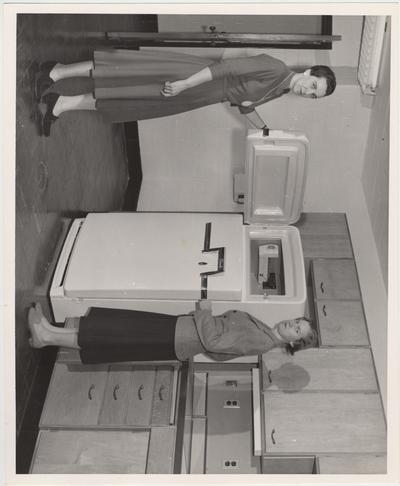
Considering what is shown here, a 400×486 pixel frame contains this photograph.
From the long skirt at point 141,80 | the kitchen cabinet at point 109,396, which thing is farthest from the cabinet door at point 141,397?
the long skirt at point 141,80

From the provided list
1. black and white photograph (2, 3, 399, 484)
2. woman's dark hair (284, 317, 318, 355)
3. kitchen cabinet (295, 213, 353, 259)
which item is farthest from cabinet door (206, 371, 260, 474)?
kitchen cabinet (295, 213, 353, 259)

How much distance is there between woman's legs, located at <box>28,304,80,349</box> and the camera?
2.08m

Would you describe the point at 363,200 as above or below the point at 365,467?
above

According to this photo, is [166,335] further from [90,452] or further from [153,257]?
[90,452]

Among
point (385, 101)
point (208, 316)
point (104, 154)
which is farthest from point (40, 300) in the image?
point (385, 101)

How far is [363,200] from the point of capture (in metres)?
3.19

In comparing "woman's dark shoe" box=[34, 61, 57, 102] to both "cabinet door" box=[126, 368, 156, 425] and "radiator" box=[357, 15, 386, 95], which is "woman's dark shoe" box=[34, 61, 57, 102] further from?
"radiator" box=[357, 15, 386, 95]

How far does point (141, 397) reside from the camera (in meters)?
2.13

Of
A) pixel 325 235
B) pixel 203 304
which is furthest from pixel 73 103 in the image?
pixel 325 235

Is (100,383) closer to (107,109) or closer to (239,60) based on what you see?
(107,109)

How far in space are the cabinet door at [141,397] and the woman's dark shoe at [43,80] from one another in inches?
37.0

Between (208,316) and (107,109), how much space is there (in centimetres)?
80

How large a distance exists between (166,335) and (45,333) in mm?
387
